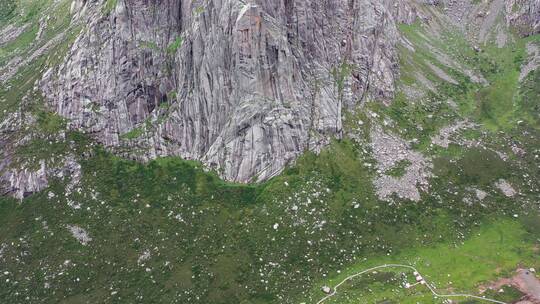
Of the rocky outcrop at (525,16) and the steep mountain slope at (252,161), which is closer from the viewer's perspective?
the steep mountain slope at (252,161)

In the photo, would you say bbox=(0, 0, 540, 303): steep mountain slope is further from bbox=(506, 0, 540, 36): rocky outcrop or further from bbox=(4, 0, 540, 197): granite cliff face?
bbox=(506, 0, 540, 36): rocky outcrop

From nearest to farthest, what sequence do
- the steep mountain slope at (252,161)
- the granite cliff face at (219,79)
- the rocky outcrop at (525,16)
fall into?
1. the steep mountain slope at (252,161)
2. the granite cliff face at (219,79)
3. the rocky outcrop at (525,16)

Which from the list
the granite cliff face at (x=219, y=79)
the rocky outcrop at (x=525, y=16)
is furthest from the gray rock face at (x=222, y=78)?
the rocky outcrop at (x=525, y=16)

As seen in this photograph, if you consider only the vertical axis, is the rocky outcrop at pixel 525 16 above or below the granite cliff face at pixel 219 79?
above

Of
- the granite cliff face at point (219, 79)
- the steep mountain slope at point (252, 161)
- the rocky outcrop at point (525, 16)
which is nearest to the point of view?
the steep mountain slope at point (252, 161)

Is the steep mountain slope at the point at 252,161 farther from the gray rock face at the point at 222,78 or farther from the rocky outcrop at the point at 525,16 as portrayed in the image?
the rocky outcrop at the point at 525,16

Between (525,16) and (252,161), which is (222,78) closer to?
(252,161)

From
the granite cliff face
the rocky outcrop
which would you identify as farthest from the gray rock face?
the rocky outcrop

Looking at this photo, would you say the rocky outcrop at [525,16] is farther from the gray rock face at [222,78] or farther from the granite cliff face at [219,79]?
the gray rock face at [222,78]
